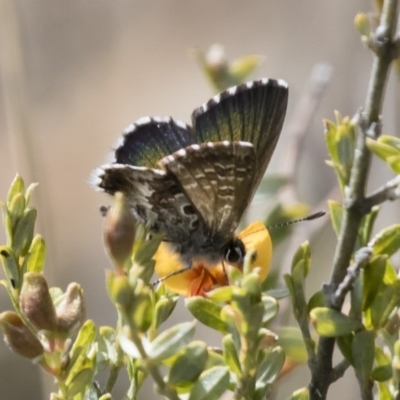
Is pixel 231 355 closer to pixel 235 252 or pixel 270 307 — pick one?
pixel 270 307

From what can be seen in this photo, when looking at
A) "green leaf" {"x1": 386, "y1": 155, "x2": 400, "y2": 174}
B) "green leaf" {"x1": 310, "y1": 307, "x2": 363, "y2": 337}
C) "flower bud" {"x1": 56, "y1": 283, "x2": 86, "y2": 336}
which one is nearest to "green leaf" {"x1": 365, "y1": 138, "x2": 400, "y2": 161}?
"green leaf" {"x1": 386, "y1": 155, "x2": 400, "y2": 174}

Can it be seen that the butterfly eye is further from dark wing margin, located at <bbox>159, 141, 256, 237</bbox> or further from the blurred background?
the blurred background

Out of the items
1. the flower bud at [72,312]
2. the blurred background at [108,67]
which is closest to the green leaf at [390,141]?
the flower bud at [72,312]

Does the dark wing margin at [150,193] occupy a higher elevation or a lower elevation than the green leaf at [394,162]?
lower

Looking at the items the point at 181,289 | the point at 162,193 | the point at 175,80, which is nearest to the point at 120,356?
the point at 181,289

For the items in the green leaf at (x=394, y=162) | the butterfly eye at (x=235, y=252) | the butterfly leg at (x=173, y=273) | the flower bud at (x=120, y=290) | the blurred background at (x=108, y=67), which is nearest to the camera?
the flower bud at (x=120, y=290)

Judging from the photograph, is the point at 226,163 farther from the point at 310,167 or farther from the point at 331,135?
the point at 310,167

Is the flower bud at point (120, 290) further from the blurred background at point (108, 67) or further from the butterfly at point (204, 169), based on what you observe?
the blurred background at point (108, 67)
